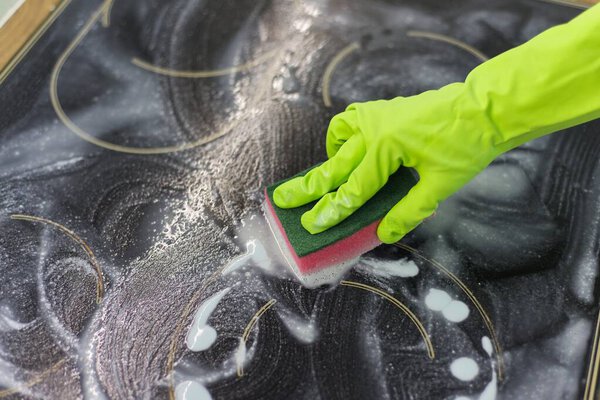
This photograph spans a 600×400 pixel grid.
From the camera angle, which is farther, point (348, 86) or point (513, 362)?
point (348, 86)

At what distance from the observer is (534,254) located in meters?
1.09

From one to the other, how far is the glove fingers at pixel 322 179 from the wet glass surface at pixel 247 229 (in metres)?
0.14

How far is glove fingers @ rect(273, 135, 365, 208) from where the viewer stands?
0.96 meters

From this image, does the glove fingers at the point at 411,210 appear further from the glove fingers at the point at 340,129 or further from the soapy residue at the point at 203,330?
the soapy residue at the point at 203,330

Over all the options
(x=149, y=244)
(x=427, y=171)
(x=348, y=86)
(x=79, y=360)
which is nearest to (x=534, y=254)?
(x=427, y=171)

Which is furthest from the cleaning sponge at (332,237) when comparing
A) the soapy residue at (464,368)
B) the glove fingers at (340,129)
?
the soapy residue at (464,368)

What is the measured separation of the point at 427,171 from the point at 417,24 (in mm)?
644

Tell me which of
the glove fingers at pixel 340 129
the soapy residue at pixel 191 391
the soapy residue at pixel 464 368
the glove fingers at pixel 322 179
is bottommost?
the soapy residue at pixel 464 368

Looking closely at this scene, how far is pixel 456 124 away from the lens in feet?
2.94

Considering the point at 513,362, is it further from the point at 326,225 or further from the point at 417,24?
the point at 417,24

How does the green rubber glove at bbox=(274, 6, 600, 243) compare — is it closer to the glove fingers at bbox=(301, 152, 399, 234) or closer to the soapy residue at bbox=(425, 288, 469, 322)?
the glove fingers at bbox=(301, 152, 399, 234)

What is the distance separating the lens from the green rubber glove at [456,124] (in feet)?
2.80

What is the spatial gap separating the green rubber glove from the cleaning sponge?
0.02 metres

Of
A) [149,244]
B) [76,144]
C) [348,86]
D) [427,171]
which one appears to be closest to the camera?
[427,171]
